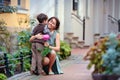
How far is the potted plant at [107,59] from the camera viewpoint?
428 centimetres

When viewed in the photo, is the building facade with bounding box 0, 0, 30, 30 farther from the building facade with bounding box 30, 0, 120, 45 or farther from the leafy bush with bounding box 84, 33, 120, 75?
the leafy bush with bounding box 84, 33, 120, 75

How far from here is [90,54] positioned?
16.2 ft

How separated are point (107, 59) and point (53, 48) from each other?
6930mm

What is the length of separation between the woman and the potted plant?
20.5 feet

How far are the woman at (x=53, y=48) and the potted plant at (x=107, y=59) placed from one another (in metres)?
6.24

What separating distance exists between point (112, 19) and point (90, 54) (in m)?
27.0

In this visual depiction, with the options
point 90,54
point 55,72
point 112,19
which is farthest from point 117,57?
point 112,19

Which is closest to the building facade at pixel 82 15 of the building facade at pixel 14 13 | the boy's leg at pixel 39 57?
the building facade at pixel 14 13

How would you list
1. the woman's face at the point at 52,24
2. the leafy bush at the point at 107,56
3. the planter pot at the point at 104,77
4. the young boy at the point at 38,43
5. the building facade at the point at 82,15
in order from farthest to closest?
the building facade at the point at 82,15 < the woman's face at the point at 52,24 < the young boy at the point at 38,43 < the planter pot at the point at 104,77 < the leafy bush at the point at 107,56

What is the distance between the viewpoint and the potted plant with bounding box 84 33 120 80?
4277mm

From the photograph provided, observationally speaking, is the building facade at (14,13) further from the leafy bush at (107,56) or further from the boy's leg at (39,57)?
the leafy bush at (107,56)

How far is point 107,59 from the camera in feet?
14.0

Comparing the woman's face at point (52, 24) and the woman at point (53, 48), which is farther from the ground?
the woman's face at point (52, 24)

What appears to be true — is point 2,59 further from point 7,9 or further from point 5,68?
point 7,9
